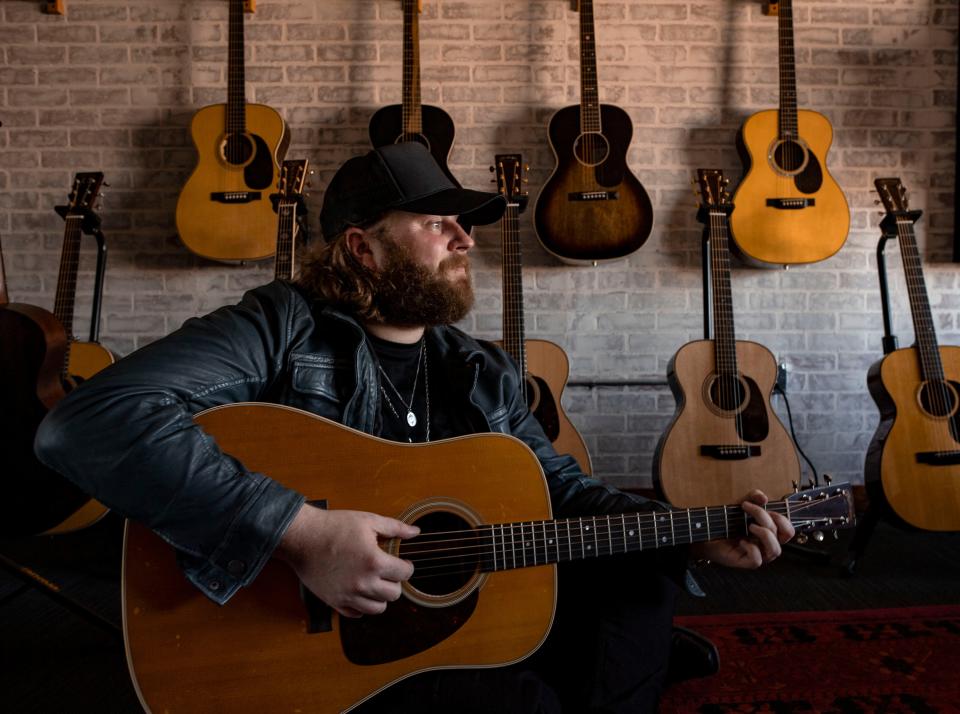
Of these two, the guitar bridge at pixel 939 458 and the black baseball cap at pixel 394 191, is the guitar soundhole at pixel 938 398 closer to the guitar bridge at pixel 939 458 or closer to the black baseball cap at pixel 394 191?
the guitar bridge at pixel 939 458

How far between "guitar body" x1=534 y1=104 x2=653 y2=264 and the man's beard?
1462mm

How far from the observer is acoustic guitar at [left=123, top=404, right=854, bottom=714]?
1031 mm

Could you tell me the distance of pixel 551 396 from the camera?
263cm

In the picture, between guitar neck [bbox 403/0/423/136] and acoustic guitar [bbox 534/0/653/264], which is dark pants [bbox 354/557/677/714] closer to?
acoustic guitar [bbox 534/0/653/264]

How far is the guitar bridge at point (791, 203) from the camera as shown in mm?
2879

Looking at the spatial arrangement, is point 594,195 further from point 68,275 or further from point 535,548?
point 68,275

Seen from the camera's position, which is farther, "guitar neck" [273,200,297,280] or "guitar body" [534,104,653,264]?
"guitar body" [534,104,653,264]

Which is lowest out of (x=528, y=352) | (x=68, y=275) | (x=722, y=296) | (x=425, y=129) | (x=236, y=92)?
(x=528, y=352)

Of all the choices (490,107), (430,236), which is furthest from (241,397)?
(490,107)

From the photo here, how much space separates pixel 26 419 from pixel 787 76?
10.6 feet

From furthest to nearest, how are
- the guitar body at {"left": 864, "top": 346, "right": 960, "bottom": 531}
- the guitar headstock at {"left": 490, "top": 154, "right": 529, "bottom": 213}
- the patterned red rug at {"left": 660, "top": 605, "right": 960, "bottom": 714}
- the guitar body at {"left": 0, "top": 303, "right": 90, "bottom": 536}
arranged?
the guitar headstock at {"left": 490, "top": 154, "right": 529, "bottom": 213}, the guitar body at {"left": 864, "top": 346, "right": 960, "bottom": 531}, the guitar body at {"left": 0, "top": 303, "right": 90, "bottom": 536}, the patterned red rug at {"left": 660, "top": 605, "right": 960, "bottom": 714}

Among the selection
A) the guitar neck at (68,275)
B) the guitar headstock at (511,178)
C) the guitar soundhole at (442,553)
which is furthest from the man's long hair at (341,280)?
the guitar neck at (68,275)

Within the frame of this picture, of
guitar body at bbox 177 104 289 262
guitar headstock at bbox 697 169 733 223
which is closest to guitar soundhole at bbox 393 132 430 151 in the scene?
guitar body at bbox 177 104 289 262

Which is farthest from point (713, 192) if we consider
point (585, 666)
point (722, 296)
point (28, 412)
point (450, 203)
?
point (28, 412)
